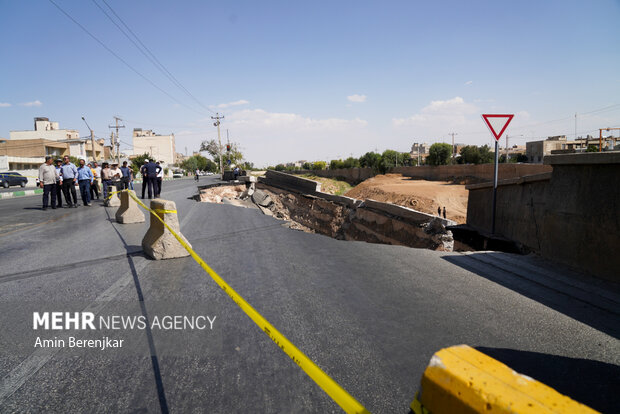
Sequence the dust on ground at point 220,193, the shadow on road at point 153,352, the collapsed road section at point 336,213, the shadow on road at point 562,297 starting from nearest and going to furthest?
the shadow on road at point 153,352, the shadow on road at point 562,297, the collapsed road section at point 336,213, the dust on ground at point 220,193

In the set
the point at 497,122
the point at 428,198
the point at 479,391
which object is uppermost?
the point at 497,122

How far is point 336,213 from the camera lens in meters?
16.8

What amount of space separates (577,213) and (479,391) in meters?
5.32

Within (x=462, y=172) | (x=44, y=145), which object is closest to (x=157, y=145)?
(x=44, y=145)

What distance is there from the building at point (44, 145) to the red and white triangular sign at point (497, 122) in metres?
66.6

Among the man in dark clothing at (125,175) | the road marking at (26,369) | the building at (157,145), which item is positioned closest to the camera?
the road marking at (26,369)

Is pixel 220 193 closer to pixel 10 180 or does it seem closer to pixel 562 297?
pixel 562 297

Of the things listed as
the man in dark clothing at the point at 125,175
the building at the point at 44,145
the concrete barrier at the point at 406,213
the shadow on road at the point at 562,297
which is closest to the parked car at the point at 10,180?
the building at the point at 44,145

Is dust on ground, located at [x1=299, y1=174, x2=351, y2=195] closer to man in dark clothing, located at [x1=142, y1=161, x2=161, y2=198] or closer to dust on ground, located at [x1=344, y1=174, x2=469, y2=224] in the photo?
dust on ground, located at [x1=344, y1=174, x2=469, y2=224]

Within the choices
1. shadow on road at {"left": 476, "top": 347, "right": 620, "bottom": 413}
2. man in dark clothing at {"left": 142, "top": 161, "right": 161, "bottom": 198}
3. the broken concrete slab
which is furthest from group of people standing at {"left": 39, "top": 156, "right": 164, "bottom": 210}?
shadow on road at {"left": 476, "top": 347, "right": 620, "bottom": 413}

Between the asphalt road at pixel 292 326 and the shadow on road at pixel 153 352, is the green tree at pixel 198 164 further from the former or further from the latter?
the shadow on road at pixel 153 352

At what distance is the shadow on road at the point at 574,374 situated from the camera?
7.20 feet

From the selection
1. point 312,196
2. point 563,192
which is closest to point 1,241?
point 563,192

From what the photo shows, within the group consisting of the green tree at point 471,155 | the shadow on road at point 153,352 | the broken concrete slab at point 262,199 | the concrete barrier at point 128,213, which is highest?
the green tree at point 471,155
